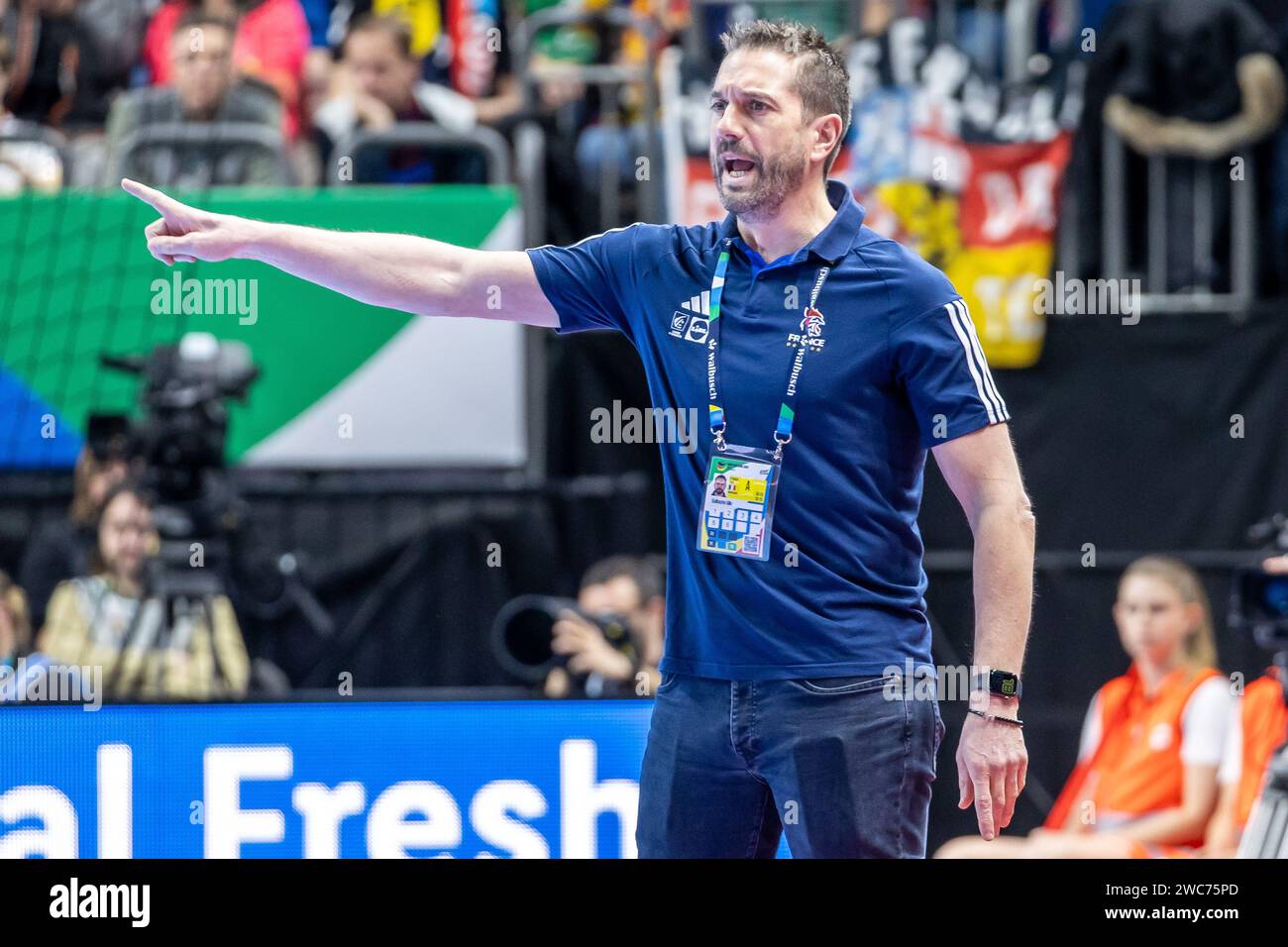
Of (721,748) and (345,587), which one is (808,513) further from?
(345,587)

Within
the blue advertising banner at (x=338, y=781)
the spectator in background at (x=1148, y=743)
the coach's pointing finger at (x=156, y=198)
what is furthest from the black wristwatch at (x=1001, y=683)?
the spectator in background at (x=1148, y=743)

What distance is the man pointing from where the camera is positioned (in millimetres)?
3135

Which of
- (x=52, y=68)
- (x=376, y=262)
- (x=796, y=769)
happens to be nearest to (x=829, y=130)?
(x=376, y=262)

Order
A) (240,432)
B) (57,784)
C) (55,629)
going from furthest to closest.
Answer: (240,432) → (55,629) → (57,784)

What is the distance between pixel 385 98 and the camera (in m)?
7.19

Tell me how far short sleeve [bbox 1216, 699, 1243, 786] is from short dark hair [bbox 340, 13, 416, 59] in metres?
4.21

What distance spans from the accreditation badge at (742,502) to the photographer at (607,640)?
2209 millimetres

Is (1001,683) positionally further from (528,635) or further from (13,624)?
(13,624)

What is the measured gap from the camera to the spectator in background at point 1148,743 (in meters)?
5.54

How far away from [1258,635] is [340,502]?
3.26 m

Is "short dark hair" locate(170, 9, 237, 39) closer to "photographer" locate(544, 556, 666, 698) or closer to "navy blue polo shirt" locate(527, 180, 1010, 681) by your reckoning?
"photographer" locate(544, 556, 666, 698)

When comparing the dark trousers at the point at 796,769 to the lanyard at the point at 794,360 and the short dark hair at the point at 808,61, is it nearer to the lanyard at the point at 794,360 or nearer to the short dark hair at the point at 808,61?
the lanyard at the point at 794,360

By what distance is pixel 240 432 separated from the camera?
634cm
